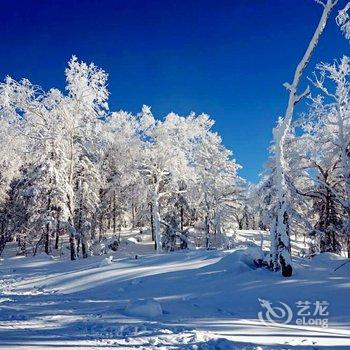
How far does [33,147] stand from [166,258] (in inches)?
521

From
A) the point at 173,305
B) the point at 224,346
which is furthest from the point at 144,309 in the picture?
the point at 224,346

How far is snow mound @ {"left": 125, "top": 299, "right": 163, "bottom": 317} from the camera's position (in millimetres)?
9797

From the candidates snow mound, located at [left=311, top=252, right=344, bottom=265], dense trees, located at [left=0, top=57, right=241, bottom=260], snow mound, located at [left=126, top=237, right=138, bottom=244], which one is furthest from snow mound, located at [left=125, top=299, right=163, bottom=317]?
snow mound, located at [left=126, top=237, right=138, bottom=244]

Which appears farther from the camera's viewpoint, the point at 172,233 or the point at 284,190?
the point at 172,233

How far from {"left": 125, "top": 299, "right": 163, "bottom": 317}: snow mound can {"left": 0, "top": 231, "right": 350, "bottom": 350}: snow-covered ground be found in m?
0.02

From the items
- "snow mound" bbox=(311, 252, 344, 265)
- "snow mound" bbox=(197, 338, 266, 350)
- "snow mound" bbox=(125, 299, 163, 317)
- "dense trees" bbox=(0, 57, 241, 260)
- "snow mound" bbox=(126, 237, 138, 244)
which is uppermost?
"dense trees" bbox=(0, 57, 241, 260)

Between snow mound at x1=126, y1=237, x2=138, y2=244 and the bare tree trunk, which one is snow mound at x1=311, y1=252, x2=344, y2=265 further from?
snow mound at x1=126, y1=237, x2=138, y2=244

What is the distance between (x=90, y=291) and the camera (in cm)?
1489

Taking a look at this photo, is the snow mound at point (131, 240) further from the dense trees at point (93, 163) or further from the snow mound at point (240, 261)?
the snow mound at point (240, 261)

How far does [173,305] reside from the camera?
1181 cm

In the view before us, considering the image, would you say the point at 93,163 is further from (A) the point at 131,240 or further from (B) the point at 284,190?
(B) the point at 284,190

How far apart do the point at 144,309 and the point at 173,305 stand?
6.74ft

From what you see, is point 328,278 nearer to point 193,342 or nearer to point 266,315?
point 266,315

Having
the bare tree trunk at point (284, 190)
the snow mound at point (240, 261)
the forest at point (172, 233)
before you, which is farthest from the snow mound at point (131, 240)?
the bare tree trunk at point (284, 190)
